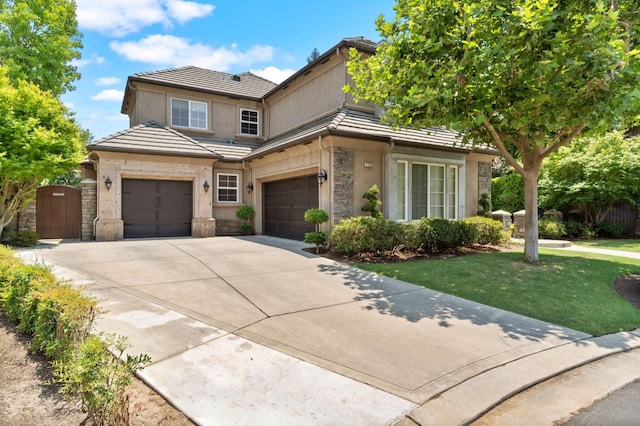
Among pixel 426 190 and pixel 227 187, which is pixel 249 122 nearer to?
pixel 227 187

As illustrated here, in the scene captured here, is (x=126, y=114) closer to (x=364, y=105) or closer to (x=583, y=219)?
(x=364, y=105)

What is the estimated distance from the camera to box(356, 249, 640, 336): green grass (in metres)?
5.62

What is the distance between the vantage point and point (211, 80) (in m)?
18.1

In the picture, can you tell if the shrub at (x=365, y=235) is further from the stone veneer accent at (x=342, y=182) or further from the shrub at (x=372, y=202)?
the shrub at (x=372, y=202)

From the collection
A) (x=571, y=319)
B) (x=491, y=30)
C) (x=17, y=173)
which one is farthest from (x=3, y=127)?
(x=571, y=319)

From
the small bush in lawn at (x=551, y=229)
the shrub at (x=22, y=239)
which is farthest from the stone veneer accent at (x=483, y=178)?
the shrub at (x=22, y=239)

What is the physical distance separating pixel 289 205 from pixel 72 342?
11.1 meters

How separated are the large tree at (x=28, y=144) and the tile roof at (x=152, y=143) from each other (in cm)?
115

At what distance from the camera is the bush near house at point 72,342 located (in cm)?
239

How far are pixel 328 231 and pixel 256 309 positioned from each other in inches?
233

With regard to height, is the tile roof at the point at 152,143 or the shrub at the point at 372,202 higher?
the tile roof at the point at 152,143

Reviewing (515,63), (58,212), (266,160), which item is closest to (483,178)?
(515,63)

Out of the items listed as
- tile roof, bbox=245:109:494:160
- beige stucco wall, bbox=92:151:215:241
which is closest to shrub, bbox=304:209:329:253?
tile roof, bbox=245:109:494:160

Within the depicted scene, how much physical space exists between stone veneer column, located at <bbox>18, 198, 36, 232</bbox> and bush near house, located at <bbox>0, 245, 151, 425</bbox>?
372 inches
